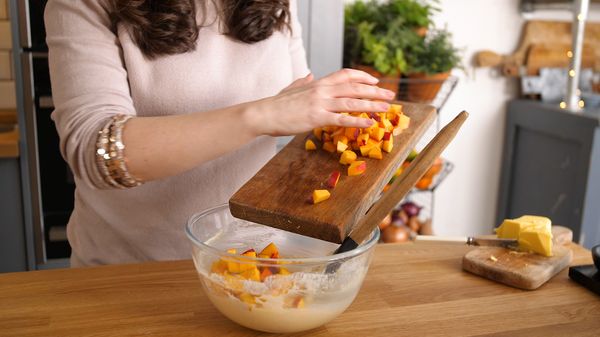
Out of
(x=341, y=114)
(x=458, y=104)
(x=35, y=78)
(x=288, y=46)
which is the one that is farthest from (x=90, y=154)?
(x=458, y=104)

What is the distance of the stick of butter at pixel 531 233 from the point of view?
1.03 metres

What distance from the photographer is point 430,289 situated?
0.95 meters

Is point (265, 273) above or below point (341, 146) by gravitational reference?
below

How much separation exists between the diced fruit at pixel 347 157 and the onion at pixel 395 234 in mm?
1376

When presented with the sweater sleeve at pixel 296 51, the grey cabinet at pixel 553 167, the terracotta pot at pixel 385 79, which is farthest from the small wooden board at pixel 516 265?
the grey cabinet at pixel 553 167

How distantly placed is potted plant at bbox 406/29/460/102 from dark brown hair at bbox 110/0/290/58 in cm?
100

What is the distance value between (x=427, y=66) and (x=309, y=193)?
4.77 ft

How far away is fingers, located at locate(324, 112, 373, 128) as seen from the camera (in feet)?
3.00

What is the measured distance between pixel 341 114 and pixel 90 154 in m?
0.41

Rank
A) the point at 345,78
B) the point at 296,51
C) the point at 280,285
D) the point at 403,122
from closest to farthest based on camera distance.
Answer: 1. the point at 280,285
2. the point at 345,78
3. the point at 403,122
4. the point at 296,51

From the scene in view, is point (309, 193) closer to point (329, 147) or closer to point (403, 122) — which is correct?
point (329, 147)

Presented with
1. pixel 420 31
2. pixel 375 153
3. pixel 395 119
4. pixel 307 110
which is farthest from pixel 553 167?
pixel 307 110

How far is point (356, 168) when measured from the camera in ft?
2.99

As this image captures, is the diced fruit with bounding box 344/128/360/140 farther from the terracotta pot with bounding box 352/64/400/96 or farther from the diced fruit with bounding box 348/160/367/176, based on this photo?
the terracotta pot with bounding box 352/64/400/96
